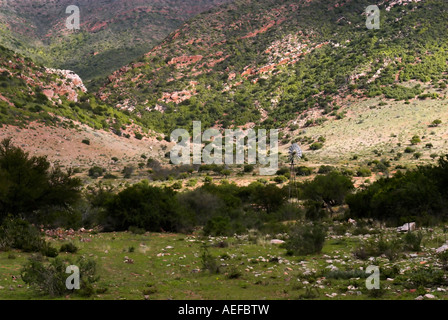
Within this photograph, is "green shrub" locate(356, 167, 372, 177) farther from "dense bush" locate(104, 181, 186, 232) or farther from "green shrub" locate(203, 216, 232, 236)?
"dense bush" locate(104, 181, 186, 232)

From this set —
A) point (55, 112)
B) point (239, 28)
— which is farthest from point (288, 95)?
point (55, 112)

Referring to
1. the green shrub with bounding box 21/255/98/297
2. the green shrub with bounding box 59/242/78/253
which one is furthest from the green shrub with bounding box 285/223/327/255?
the green shrub with bounding box 59/242/78/253

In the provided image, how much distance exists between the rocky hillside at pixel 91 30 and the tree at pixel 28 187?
9198 cm

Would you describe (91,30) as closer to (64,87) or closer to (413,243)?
(64,87)

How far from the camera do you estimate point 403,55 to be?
72625mm

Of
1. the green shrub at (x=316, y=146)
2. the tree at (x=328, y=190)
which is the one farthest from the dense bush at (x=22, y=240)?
the green shrub at (x=316, y=146)

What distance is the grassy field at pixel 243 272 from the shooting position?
8.45 meters

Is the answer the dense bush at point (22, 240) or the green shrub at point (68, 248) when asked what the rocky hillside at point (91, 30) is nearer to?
the dense bush at point (22, 240)

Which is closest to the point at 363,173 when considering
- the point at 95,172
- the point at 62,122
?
the point at 95,172

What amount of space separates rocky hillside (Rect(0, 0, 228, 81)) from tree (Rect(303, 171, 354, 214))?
9039cm

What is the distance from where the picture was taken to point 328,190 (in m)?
27.7

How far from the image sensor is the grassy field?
8453 millimetres

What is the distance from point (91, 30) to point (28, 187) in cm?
13589

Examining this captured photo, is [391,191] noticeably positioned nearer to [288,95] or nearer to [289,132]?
[289,132]
